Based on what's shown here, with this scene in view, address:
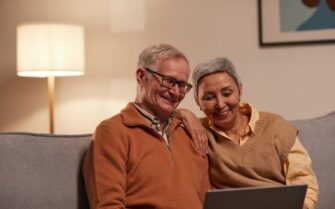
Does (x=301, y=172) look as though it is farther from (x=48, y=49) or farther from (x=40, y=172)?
(x=48, y=49)

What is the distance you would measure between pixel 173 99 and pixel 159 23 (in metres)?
1.06

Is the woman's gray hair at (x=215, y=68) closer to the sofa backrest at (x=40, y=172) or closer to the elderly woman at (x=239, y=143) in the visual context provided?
the elderly woman at (x=239, y=143)

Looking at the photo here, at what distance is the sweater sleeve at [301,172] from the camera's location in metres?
1.74

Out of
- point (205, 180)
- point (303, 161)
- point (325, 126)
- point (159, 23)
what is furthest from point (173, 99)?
point (159, 23)

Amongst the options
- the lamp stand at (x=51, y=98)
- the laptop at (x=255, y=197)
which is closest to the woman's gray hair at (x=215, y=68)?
the laptop at (x=255, y=197)

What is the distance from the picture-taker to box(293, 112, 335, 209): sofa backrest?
6.56 ft

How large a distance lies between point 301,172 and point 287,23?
109 cm

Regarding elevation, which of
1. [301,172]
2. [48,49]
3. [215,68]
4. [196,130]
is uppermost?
[48,49]

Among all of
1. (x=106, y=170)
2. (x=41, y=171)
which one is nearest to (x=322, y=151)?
(x=106, y=170)

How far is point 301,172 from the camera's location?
1762mm

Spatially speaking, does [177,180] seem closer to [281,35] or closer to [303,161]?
[303,161]

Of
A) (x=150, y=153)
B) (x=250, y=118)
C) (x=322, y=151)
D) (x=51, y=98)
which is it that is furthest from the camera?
(x=51, y=98)

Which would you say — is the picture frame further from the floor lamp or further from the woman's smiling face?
the floor lamp

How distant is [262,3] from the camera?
260cm
